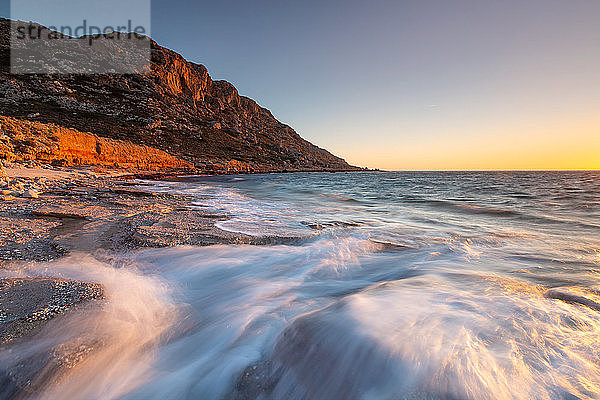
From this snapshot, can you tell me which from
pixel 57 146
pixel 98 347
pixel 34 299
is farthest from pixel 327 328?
pixel 57 146

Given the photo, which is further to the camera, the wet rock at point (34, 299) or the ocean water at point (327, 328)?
the wet rock at point (34, 299)

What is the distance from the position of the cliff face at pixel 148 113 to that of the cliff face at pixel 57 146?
1761 cm

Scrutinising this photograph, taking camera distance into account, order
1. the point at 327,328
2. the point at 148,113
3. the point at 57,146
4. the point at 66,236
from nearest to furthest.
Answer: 1. the point at 327,328
2. the point at 66,236
3. the point at 57,146
4. the point at 148,113

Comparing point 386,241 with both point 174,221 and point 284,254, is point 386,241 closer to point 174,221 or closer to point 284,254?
point 284,254

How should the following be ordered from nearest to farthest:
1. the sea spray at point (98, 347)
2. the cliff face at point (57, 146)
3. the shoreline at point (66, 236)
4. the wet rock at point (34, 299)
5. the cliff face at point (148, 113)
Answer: the sea spray at point (98, 347) < the wet rock at point (34, 299) < the shoreline at point (66, 236) < the cliff face at point (57, 146) < the cliff face at point (148, 113)

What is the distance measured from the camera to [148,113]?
59219mm

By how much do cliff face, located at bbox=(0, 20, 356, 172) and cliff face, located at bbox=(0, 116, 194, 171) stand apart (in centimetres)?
1761

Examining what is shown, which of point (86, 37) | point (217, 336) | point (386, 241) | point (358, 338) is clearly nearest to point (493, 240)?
point (386, 241)

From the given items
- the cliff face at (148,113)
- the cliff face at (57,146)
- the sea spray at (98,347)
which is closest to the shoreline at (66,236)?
the sea spray at (98,347)

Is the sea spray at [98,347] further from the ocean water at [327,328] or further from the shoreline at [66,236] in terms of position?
the shoreline at [66,236]

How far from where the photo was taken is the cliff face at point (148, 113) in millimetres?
45281

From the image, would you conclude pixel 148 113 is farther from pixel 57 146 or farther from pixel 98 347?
pixel 98 347

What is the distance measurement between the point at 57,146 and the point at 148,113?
4722 centimetres

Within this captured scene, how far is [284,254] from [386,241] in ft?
6.64
